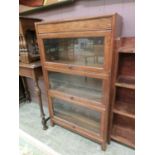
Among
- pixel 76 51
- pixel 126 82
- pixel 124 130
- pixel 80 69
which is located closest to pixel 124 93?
pixel 126 82

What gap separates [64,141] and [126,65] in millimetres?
→ 1016

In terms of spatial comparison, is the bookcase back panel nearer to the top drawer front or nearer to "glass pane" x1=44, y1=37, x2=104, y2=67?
"glass pane" x1=44, y1=37, x2=104, y2=67

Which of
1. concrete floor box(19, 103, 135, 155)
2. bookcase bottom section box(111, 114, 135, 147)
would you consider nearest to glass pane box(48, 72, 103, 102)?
bookcase bottom section box(111, 114, 135, 147)

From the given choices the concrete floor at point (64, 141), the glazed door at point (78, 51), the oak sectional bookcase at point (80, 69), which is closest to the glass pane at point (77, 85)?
the oak sectional bookcase at point (80, 69)

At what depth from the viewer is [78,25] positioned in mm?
1057

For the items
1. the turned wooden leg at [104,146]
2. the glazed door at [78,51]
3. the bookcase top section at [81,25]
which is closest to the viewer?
the bookcase top section at [81,25]

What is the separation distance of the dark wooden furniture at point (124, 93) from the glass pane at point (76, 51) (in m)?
0.15

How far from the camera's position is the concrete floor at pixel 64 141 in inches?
52.9

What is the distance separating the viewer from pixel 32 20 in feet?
4.84

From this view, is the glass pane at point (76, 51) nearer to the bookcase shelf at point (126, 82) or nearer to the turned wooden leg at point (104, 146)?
the bookcase shelf at point (126, 82)

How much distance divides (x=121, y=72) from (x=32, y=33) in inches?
42.1
